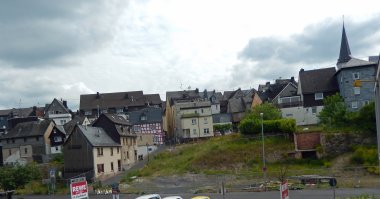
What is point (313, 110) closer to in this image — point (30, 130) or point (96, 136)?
point (96, 136)

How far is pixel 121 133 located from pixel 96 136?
6.37 meters

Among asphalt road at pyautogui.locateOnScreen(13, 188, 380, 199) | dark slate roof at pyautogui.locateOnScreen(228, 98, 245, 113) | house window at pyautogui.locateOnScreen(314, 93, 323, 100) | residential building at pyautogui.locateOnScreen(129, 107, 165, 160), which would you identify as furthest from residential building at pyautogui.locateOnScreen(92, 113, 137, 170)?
dark slate roof at pyautogui.locateOnScreen(228, 98, 245, 113)

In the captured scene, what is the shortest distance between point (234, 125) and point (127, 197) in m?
49.7

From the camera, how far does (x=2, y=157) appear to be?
257ft

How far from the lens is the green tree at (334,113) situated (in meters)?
56.2

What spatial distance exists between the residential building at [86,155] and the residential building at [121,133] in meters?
4.46

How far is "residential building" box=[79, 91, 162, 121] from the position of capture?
105 metres

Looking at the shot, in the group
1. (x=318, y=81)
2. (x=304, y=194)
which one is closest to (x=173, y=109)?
(x=318, y=81)

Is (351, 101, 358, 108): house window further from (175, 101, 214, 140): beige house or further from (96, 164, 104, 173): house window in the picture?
(96, 164, 104, 173): house window

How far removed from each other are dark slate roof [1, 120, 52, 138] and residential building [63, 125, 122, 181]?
62.9 feet

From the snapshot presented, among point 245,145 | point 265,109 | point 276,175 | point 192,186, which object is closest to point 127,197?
point 192,186

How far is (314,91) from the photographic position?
2660 inches

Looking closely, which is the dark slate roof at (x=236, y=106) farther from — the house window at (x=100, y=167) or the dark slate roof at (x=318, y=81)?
the house window at (x=100, y=167)

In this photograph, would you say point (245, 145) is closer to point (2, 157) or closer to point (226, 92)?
point (2, 157)
